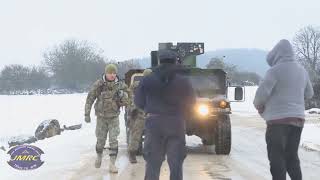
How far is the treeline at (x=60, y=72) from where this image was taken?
81.8 m

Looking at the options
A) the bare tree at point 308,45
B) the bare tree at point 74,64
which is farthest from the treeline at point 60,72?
the bare tree at point 308,45

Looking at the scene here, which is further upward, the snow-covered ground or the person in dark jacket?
the person in dark jacket

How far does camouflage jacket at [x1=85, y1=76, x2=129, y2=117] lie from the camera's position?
1080 cm

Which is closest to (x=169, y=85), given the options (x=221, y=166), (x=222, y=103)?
(x=221, y=166)

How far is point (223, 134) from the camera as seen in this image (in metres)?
13.7

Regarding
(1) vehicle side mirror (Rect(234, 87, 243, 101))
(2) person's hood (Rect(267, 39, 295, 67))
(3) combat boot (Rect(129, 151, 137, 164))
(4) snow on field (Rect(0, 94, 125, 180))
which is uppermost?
(2) person's hood (Rect(267, 39, 295, 67))

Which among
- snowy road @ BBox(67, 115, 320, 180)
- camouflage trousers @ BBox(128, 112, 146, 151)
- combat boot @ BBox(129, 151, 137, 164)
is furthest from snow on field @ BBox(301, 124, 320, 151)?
combat boot @ BBox(129, 151, 137, 164)

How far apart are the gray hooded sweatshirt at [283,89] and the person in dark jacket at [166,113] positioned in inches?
31.5

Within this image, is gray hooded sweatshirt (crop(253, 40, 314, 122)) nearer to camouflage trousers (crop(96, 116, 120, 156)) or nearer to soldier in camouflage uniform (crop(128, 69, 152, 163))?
camouflage trousers (crop(96, 116, 120, 156))

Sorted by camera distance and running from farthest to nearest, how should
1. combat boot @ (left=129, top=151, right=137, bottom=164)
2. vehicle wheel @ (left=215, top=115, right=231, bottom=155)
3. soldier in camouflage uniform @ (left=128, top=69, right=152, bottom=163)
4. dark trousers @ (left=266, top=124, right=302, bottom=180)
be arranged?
vehicle wheel @ (left=215, top=115, right=231, bottom=155), soldier in camouflage uniform @ (left=128, top=69, right=152, bottom=163), combat boot @ (left=129, top=151, right=137, bottom=164), dark trousers @ (left=266, top=124, right=302, bottom=180)

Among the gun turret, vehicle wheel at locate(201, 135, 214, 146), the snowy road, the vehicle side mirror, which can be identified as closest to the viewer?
the snowy road

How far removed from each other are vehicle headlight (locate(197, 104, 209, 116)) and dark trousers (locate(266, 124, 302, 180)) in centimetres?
621

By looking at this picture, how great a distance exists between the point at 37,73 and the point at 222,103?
7844 centimetres

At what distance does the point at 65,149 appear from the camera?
49.3ft
